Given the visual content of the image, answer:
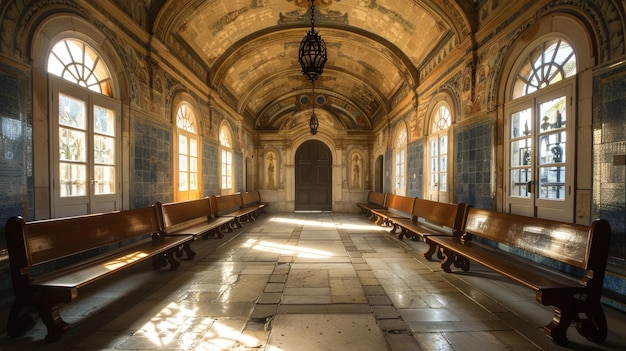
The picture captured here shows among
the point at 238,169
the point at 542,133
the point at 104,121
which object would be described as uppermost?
the point at 104,121

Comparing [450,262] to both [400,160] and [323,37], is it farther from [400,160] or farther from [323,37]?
[323,37]

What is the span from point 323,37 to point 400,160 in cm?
500

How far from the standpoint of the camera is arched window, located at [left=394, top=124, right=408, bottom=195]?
34.3 feet

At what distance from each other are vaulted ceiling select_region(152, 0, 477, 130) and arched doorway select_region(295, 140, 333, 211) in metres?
3.03

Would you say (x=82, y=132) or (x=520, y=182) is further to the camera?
(x=520, y=182)

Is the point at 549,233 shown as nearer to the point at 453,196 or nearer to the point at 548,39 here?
the point at 548,39

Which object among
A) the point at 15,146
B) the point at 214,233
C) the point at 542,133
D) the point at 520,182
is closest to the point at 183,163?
the point at 214,233

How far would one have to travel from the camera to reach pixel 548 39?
13.8ft

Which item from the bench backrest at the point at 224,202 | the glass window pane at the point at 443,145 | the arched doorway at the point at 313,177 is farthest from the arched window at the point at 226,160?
the glass window pane at the point at 443,145

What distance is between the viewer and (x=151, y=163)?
605 centimetres

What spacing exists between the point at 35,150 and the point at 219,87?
707 cm

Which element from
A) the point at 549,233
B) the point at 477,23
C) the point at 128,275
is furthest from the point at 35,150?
the point at 477,23

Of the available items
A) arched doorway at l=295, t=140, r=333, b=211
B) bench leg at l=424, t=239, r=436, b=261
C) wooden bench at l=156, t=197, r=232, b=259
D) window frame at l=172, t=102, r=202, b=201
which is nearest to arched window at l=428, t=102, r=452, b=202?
bench leg at l=424, t=239, r=436, b=261

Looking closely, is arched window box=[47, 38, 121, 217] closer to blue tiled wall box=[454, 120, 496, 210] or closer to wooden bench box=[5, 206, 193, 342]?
wooden bench box=[5, 206, 193, 342]
